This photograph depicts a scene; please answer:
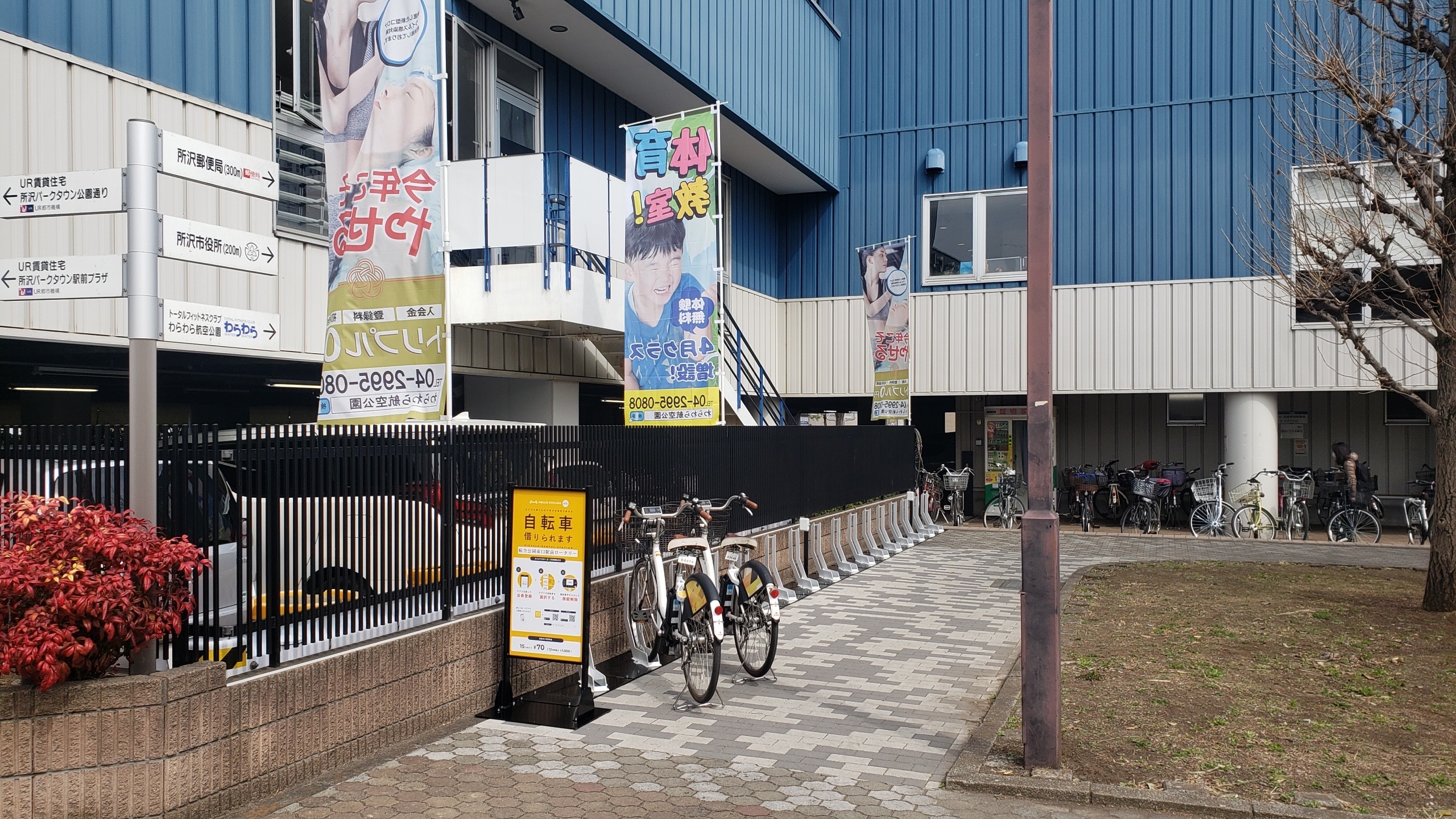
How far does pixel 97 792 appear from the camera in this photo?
4.46 m

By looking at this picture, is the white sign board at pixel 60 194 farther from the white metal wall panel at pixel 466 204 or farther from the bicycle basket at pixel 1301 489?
the bicycle basket at pixel 1301 489

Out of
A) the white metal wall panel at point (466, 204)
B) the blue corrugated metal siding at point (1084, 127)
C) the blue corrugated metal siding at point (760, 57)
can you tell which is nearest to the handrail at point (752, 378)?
the blue corrugated metal siding at point (760, 57)

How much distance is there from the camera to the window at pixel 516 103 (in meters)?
13.8

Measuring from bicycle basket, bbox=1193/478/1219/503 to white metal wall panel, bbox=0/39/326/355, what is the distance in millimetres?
14779

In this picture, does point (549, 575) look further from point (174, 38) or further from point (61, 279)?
point (174, 38)

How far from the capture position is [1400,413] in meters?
20.3

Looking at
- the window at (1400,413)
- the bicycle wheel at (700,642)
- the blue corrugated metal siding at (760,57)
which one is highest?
the blue corrugated metal siding at (760,57)

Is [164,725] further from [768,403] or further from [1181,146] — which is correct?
[1181,146]

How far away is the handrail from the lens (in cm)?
1638

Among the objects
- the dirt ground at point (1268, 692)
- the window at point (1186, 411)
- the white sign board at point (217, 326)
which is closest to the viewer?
the white sign board at point (217, 326)

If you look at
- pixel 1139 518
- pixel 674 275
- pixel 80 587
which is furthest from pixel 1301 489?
pixel 80 587

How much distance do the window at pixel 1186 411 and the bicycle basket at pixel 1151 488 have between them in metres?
3.02

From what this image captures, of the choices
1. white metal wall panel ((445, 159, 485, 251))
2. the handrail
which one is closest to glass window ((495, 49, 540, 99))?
white metal wall panel ((445, 159, 485, 251))

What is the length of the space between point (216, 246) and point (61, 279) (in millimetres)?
630
